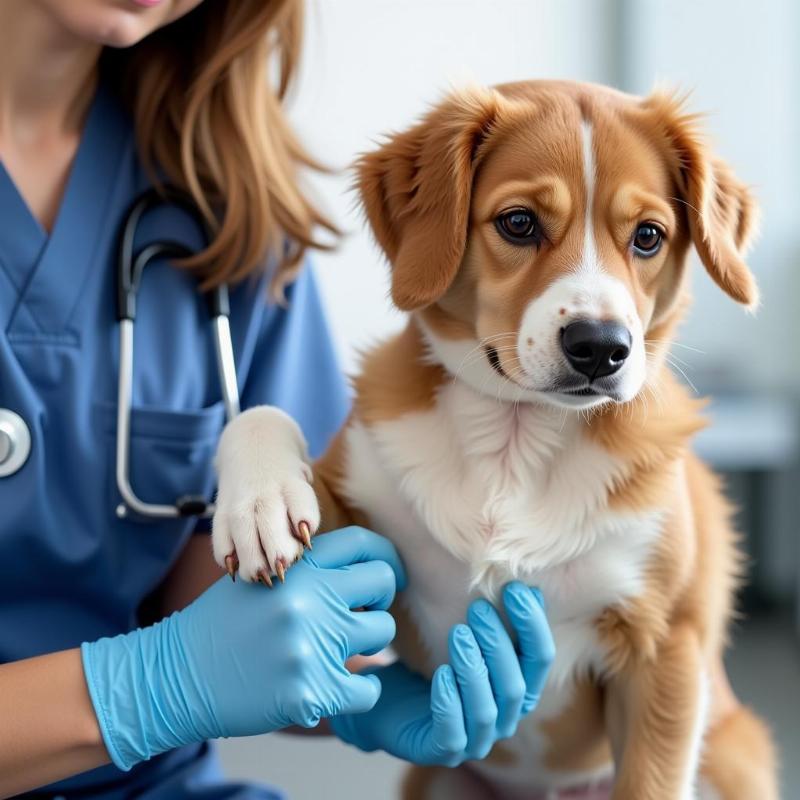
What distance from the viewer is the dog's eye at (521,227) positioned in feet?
3.64

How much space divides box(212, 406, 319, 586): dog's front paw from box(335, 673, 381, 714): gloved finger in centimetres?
14

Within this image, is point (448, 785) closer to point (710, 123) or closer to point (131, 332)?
point (131, 332)

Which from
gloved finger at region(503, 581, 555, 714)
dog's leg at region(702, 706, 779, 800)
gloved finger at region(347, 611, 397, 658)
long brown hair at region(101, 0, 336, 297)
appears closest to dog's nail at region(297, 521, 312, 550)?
gloved finger at region(347, 611, 397, 658)

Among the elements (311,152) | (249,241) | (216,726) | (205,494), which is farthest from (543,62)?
(216,726)

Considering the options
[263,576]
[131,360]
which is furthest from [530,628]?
[131,360]

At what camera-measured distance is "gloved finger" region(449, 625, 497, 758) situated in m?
1.14

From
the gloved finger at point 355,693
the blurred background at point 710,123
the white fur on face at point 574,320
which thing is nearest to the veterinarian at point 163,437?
the gloved finger at point 355,693

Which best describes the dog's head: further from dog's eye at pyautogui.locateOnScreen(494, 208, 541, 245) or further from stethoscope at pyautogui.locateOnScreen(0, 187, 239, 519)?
stethoscope at pyautogui.locateOnScreen(0, 187, 239, 519)

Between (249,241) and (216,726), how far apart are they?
2.09 feet

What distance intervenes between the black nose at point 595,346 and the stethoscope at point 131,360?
50 centimetres

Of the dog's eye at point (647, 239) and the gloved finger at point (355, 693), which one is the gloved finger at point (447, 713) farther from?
the dog's eye at point (647, 239)

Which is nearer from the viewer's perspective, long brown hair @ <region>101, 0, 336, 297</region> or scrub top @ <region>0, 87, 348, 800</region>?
scrub top @ <region>0, 87, 348, 800</region>

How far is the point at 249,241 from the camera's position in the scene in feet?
4.75

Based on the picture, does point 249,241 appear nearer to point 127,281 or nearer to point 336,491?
point 127,281
